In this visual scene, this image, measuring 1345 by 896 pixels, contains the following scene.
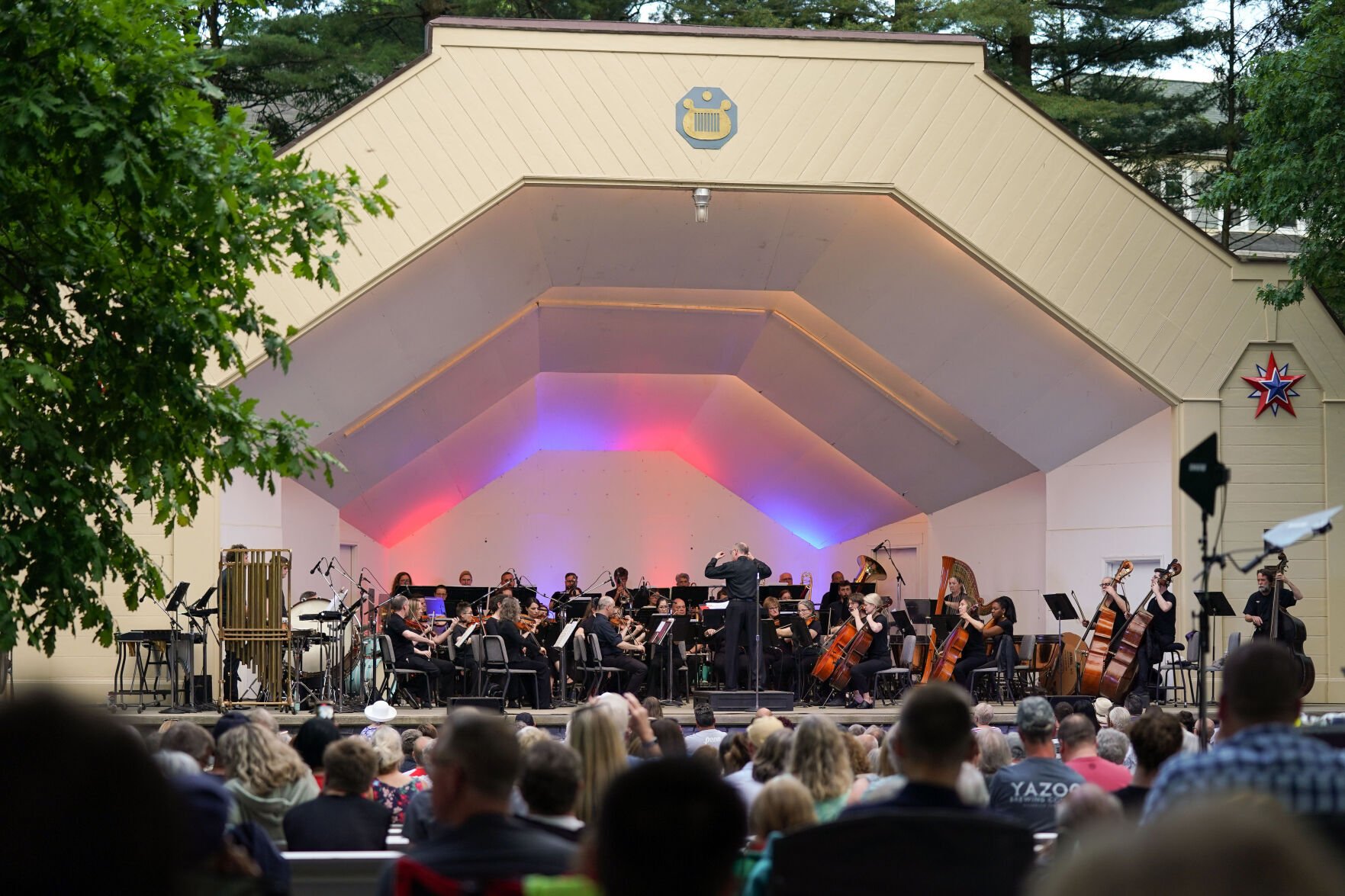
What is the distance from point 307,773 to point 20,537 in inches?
84.7

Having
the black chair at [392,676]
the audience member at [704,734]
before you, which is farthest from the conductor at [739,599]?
the audience member at [704,734]

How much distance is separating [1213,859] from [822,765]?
3.49 m

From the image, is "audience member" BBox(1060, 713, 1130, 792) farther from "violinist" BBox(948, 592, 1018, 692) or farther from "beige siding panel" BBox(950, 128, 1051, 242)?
"beige siding panel" BBox(950, 128, 1051, 242)

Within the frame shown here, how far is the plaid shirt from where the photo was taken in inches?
113

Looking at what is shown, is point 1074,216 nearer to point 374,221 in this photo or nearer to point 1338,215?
point 1338,215

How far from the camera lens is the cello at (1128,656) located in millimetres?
13773

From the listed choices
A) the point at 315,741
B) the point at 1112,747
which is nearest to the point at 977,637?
the point at 1112,747

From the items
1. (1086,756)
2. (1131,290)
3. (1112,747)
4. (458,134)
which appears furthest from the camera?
(1131,290)

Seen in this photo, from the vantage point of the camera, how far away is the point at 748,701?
14.5 m

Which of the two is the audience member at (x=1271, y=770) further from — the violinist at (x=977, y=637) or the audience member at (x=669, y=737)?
the violinist at (x=977, y=637)

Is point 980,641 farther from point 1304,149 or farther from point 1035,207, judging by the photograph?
point 1304,149

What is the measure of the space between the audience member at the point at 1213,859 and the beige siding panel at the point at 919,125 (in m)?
13.9

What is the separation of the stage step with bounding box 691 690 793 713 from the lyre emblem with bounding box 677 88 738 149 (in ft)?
18.2

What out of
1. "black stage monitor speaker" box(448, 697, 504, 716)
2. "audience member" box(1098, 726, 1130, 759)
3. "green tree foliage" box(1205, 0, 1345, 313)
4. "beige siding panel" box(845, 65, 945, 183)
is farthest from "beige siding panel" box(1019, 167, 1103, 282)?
"audience member" box(1098, 726, 1130, 759)
